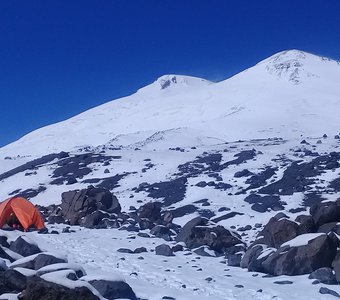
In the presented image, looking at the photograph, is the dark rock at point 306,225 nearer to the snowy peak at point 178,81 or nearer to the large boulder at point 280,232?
the large boulder at point 280,232

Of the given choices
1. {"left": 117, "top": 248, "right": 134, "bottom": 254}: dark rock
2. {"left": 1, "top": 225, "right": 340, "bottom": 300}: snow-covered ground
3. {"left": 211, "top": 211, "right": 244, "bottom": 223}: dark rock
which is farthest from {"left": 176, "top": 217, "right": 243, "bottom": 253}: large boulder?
{"left": 211, "top": 211, "right": 244, "bottom": 223}: dark rock

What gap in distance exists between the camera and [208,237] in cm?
1731

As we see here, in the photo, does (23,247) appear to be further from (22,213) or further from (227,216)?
(227,216)

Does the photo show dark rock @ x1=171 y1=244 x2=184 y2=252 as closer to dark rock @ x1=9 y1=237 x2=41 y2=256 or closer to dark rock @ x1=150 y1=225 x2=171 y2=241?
dark rock @ x1=150 y1=225 x2=171 y2=241

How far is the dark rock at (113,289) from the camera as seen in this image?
394 inches

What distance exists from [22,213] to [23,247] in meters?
6.97

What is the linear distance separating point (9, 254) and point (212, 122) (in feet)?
206

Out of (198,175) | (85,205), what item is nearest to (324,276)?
(85,205)

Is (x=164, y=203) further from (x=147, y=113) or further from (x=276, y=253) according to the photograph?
(x=147, y=113)

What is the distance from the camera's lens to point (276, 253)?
13461 mm

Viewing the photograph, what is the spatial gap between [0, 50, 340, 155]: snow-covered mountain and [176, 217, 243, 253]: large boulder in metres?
44.1

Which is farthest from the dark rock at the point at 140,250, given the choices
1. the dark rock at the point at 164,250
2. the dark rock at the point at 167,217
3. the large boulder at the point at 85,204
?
the large boulder at the point at 85,204

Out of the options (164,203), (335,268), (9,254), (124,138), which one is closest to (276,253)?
(335,268)

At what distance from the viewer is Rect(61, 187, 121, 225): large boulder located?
23172 millimetres
